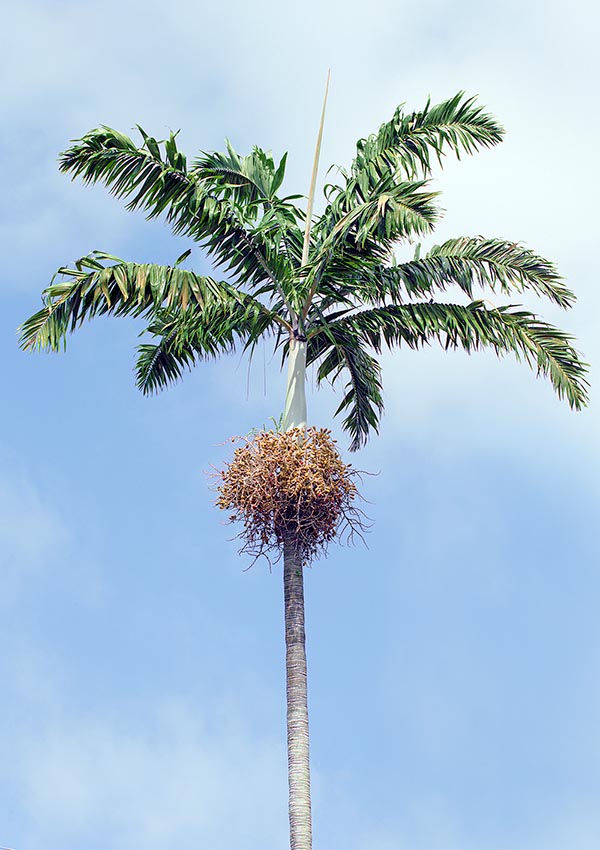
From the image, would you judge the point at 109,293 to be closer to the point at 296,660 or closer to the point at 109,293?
the point at 109,293

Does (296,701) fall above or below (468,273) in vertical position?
below

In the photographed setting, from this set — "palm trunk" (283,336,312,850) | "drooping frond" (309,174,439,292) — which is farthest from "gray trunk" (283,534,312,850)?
"drooping frond" (309,174,439,292)

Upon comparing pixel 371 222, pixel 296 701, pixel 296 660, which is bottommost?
pixel 296 701

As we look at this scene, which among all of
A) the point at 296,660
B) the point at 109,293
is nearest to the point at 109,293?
the point at 109,293

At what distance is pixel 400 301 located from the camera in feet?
61.8

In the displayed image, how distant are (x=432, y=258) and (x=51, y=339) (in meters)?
5.61

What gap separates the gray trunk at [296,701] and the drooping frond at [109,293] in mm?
3657

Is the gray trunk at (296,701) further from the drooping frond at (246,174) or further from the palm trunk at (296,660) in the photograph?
the drooping frond at (246,174)

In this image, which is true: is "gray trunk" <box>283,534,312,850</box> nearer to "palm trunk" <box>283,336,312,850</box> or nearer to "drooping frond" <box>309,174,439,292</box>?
"palm trunk" <box>283,336,312,850</box>

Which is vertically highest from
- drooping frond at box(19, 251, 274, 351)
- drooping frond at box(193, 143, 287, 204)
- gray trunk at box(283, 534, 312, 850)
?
drooping frond at box(193, 143, 287, 204)

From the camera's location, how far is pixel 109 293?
1755 cm

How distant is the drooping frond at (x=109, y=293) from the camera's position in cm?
1744

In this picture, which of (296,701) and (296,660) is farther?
(296,660)

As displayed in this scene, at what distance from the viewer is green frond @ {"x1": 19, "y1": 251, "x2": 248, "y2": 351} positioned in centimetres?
1744
